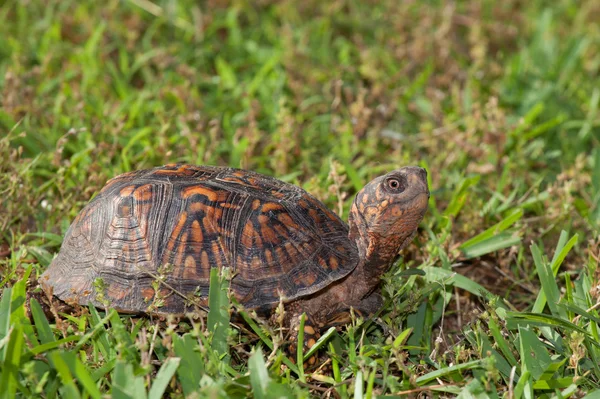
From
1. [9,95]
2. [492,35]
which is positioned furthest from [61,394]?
[492,35]

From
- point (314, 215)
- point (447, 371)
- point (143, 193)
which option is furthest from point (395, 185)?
point (143, 193)

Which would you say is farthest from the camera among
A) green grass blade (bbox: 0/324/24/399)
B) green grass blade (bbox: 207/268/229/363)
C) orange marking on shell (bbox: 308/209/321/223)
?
orange marking on shell (bbox: 308/209/321/223)

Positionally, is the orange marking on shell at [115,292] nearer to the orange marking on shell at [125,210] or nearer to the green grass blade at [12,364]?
the orange marking on shell at [125,210]

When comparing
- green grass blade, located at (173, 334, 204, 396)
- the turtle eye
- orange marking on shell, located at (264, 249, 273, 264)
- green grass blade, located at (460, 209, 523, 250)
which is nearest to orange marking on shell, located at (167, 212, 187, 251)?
orange marking on shell, located at (264, 249, 273, 264)

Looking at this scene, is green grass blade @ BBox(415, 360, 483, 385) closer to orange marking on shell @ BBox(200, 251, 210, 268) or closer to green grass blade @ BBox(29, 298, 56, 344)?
orange marking on shell @ BBox(200, 251, 210, 268)

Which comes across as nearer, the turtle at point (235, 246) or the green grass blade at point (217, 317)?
the green grass blade at point (217, 317)

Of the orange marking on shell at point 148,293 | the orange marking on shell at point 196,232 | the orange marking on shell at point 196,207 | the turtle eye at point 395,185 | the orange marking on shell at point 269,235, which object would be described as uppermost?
the orange marking on shell at point 196,207

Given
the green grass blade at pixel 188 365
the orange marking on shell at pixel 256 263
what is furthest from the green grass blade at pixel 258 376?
the orange marking on shell at pixel 256 263
